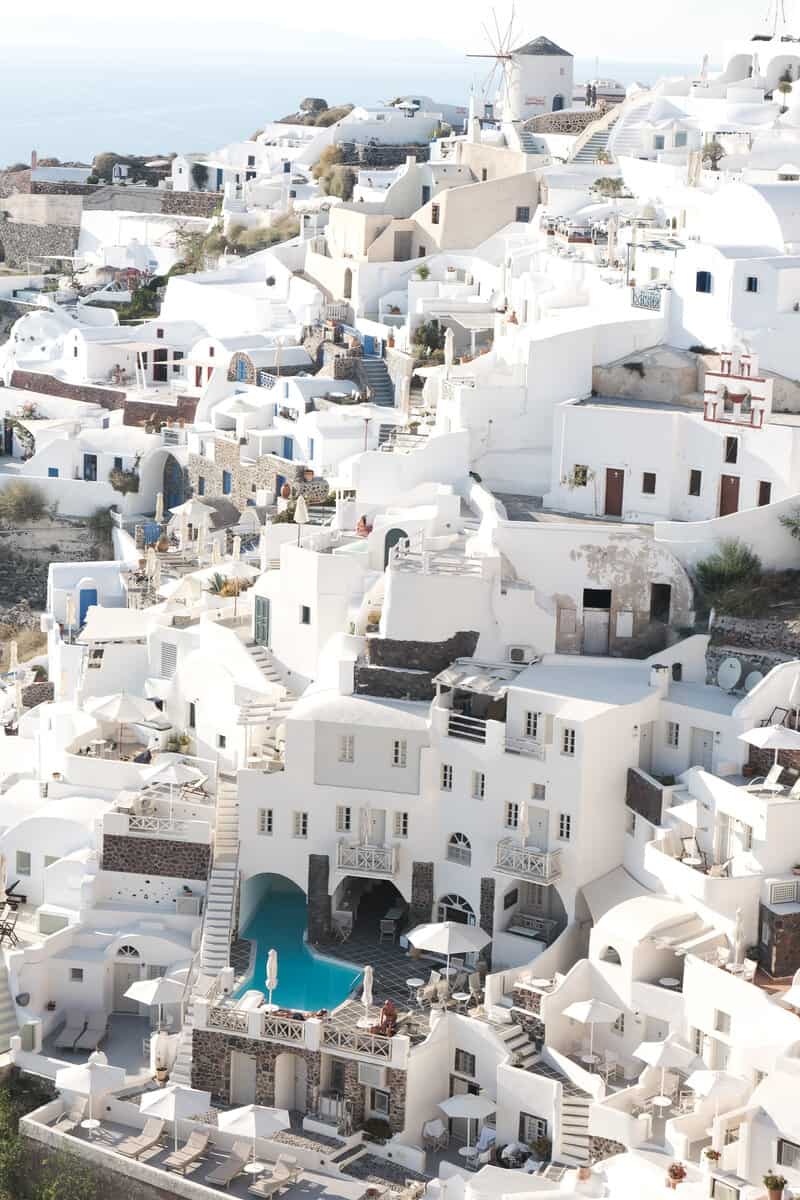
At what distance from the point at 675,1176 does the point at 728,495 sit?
49.5 feet

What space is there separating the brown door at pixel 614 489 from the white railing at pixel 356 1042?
1251 centimetres

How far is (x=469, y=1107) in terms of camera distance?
33438 mm

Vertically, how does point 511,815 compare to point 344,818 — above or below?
above

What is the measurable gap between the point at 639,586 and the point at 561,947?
7007 millimetres

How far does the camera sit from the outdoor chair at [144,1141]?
1304 inches

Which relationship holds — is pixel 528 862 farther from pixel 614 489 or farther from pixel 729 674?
pixel 614 489

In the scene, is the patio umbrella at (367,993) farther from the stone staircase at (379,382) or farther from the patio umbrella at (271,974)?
the stone staircase at (379,382)

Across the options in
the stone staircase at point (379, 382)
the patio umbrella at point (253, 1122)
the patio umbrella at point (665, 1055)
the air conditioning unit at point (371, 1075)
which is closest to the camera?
the patio umbrella at point (665, 1055)

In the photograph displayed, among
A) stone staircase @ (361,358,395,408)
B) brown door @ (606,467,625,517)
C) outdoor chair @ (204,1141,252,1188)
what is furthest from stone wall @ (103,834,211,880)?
stone staircase @ (361,358,395,408)

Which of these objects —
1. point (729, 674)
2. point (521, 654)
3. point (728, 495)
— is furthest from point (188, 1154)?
point (728, 495)

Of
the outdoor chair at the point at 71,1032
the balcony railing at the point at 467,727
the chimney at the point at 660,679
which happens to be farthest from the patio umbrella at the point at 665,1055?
the outdoor chair at the point at 71,1032

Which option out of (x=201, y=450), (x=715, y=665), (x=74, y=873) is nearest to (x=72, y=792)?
(x=74, y=873)

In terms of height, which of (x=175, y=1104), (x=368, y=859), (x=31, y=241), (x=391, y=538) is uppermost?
(x=31, y=241)

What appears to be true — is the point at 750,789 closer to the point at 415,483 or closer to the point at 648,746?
the point at 648,746
